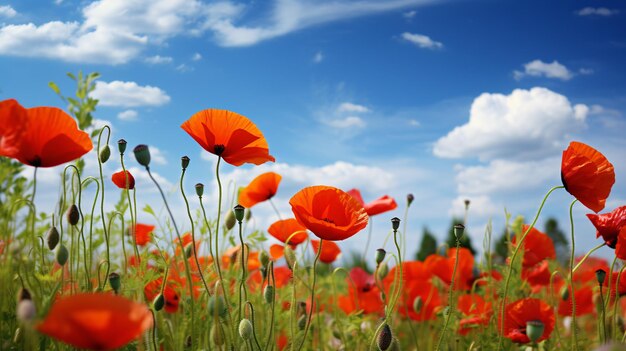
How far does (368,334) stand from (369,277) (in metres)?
0.93

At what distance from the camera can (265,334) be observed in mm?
2268

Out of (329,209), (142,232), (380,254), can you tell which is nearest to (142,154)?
(329,209)

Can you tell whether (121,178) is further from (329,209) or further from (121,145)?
(329,209)

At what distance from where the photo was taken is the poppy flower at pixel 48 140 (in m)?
1.43

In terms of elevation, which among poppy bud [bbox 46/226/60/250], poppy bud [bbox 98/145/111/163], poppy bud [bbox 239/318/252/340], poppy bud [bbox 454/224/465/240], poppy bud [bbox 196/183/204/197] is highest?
poppy bud [bbox 98/145/111/163]

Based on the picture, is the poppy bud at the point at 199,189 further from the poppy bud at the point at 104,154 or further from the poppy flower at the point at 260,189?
the poppy flower at the point at 260,189

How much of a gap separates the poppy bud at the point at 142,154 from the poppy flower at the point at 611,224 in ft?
4.50

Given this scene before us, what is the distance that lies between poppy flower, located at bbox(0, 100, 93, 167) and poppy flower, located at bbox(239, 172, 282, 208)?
1086 mm

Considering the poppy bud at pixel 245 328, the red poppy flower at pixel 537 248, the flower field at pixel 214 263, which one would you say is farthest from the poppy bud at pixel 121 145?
the red poppy flower at pixel 537 248

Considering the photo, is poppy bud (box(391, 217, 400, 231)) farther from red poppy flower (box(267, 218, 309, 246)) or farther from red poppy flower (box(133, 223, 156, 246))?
red poppy flower (box(133, 223, 156, 246))

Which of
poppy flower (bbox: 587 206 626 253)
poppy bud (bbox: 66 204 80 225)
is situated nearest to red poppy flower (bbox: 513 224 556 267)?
poppy flower (bbox: 587 206 626 253)

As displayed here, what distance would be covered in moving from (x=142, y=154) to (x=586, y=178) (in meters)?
1.26

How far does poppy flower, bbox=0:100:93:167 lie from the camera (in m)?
1.43

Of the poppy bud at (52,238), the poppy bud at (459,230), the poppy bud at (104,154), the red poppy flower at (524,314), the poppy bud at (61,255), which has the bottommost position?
the red poppy flower at (524,314)
